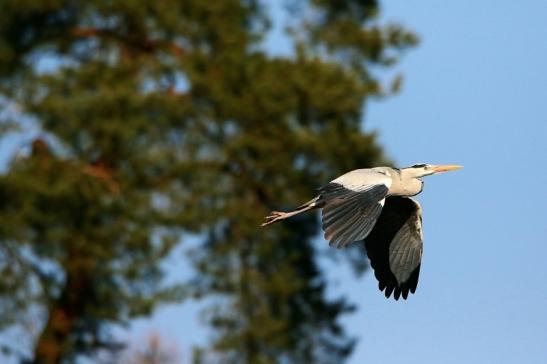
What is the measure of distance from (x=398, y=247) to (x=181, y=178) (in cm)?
675

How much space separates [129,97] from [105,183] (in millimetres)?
915

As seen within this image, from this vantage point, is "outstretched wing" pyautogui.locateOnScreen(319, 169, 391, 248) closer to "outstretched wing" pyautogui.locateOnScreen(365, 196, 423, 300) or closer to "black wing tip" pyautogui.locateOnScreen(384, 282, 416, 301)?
"outstretched wing" pyautogui.locateOnScreen(365, 196, 423, 300)

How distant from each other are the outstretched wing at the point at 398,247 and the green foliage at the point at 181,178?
624 centimetres

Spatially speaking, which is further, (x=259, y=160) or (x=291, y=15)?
(x=291, y=15)

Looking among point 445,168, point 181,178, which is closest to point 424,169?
point 445,168

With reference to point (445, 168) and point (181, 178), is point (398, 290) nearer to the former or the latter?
point (445, 168)

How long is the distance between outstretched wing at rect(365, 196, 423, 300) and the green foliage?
6.24m

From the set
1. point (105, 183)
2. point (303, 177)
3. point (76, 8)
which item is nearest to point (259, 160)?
point (303, 177)

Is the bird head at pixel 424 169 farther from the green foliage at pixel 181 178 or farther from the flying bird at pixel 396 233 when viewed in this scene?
the green foliage at pixel 181 178

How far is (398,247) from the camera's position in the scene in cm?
1022

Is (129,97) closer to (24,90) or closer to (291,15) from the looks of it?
(24,90)

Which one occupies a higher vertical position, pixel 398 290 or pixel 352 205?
pixel 398 290

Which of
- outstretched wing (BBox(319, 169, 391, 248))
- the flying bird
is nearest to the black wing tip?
the flying bird

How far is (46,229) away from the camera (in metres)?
16.7
